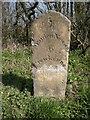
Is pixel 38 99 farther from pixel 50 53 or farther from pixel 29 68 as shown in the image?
pixel 29 68

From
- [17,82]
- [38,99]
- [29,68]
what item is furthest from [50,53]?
[29,68]

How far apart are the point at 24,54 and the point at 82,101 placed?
4.64m

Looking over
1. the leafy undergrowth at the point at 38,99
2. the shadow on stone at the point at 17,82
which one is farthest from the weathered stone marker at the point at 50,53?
the shadow on stone at the point at 17,82

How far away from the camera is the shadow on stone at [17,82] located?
24.3 ft

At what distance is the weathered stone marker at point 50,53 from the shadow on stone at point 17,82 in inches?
17.2

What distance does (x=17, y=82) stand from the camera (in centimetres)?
773

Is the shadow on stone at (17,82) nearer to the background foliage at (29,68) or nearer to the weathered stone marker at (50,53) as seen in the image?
the background foliage at (29,68)

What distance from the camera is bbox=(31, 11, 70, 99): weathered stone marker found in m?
6.66

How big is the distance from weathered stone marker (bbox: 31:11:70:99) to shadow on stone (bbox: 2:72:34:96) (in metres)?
0.44

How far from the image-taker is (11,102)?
6.53 meters

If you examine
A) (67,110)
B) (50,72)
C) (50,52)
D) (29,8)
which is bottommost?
(67,110)

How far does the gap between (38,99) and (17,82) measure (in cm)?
130

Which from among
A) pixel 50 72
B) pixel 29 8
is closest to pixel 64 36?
pixel 50 72

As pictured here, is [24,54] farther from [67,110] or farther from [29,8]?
[67,110]
